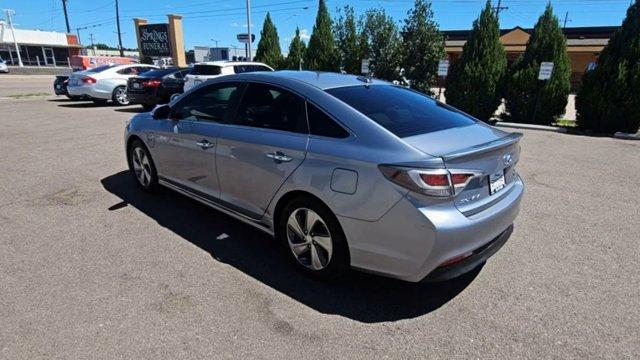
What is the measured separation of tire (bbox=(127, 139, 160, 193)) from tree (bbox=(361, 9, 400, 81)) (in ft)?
41.2

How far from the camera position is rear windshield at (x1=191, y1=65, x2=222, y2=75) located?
12.3m

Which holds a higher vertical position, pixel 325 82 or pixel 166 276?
pixel 325 82

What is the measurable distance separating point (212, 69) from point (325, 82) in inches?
384

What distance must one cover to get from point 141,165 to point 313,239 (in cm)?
311

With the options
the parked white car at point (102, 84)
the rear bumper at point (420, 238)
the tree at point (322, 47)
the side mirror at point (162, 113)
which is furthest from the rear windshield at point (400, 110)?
the tree at point (322, 47)

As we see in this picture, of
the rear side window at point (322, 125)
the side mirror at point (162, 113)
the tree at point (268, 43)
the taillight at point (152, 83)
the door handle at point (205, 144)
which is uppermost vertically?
the tree at point (268, 43)

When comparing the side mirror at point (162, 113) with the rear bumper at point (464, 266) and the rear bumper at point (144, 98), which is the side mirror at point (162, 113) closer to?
the rear bumper at point (464, 266)

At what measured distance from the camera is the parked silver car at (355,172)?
2615 millimetres

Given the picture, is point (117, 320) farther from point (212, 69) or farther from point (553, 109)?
point (553, 109)

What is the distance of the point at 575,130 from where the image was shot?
1097 cm

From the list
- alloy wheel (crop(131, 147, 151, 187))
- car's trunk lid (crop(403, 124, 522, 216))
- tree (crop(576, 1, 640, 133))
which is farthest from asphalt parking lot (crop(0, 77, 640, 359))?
tree (crop(576, 1, 640, 133))

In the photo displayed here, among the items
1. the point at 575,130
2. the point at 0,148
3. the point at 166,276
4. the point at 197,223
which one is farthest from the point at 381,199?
the point at 575,130

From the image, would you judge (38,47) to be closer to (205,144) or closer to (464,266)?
(205,144)

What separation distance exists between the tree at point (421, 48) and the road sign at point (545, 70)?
4949 millimetres
